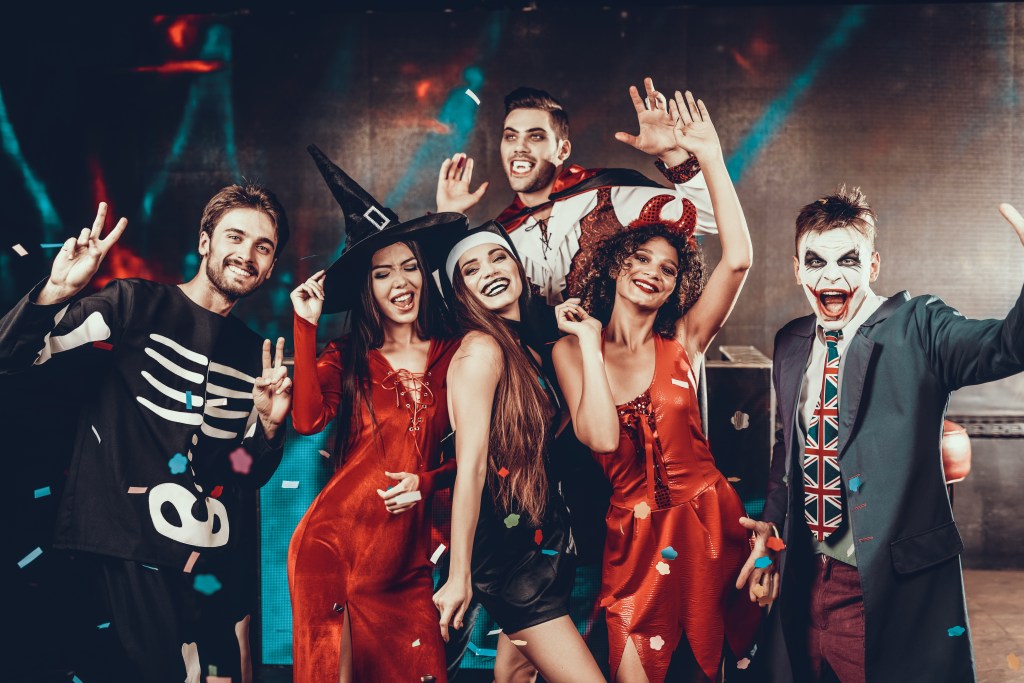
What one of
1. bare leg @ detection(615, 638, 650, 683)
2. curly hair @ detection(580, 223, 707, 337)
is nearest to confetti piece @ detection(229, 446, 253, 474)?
curly hair @ detection(580, 223, 707, 337)

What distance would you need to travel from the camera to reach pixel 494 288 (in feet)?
11.0

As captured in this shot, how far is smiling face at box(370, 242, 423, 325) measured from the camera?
3.35m

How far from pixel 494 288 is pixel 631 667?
5.24 feet

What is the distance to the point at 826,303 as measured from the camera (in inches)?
122

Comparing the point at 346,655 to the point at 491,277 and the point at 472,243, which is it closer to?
the point at 491,277

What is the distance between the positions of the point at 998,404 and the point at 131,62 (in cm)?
529

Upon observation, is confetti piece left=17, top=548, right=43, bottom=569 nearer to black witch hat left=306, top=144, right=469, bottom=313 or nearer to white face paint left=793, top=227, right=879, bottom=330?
black witch hat left=306, top=144, right=469, bottom=313

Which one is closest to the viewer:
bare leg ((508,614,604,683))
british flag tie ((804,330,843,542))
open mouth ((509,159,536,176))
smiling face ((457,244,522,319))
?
british flag tie ((804,330,843,542))

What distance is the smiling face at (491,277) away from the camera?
3.36m

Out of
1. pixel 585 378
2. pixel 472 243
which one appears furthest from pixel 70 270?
pixel 585 378

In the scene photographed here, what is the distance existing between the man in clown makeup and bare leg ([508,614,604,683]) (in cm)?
70

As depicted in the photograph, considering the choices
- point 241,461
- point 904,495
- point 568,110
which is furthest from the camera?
point 568,110

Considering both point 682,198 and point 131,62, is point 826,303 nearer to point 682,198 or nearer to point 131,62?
point 682,198

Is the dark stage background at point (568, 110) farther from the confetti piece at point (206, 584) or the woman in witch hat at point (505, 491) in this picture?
the confetti piece at point (206, 584)
